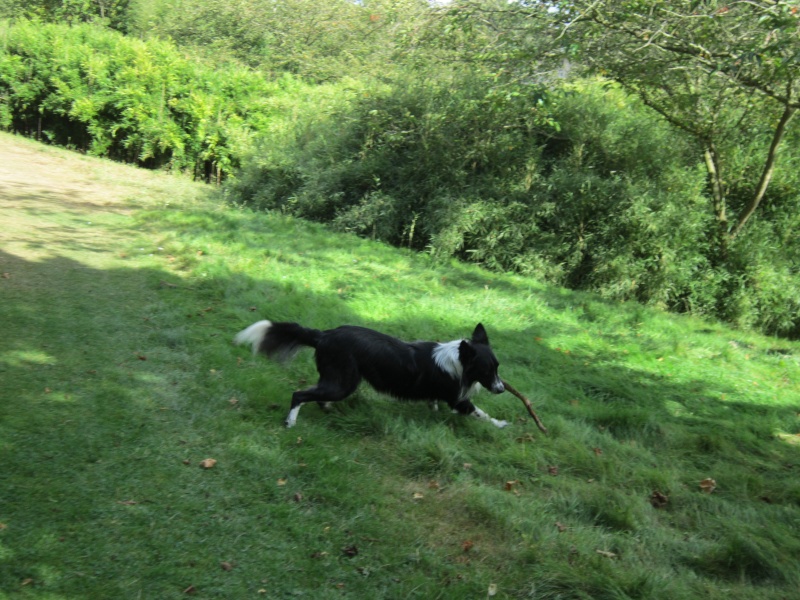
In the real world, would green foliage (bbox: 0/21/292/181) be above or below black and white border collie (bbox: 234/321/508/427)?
above

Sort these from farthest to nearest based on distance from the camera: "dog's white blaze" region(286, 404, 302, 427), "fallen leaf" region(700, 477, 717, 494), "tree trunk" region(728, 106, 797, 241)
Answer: "tree trunk" region(728, 106, 797, 241), "dog's white blaze" region(286, 404, 302, 427), "fallen leaf" region(700, 477, 717, 494)

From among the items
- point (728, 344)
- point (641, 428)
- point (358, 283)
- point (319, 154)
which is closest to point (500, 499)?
point (641, 428)

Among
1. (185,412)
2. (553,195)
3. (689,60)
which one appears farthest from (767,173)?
(185,412)

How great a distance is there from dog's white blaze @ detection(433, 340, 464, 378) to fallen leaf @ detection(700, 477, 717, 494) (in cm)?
221

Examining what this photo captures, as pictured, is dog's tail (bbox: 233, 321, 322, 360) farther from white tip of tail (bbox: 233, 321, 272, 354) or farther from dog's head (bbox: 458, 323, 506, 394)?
dog's head (bbox: 458, 323, 506, 394)

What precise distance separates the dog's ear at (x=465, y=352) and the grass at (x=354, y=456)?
2.20ft

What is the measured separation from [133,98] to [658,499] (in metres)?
20.0

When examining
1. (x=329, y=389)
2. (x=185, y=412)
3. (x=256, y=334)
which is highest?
(x=256, y=334)

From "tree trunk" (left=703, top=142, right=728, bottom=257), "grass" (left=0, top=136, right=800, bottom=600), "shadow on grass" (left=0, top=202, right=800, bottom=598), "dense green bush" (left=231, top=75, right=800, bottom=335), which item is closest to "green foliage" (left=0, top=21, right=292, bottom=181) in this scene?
"dense green bush" (left=231, top=75, right=800, bottom=335)

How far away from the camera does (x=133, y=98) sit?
800 inches

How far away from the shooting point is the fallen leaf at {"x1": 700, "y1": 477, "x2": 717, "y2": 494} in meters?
5.36

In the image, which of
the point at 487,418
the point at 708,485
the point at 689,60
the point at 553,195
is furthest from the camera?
the point at 553,195

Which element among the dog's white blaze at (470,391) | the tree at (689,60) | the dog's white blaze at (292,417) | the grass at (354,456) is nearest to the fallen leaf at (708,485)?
the grass at (354,456)

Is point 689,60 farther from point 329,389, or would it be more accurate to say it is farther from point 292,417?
point 292,417
